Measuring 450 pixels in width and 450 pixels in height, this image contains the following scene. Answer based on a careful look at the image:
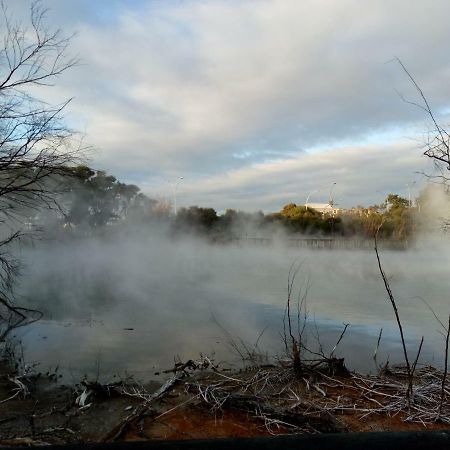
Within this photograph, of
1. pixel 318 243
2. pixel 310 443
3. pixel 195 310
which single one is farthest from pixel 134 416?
pixel 318 243

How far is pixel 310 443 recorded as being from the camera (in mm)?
1514

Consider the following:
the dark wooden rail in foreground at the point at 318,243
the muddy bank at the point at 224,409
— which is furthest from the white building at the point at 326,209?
the muddy bank at the point at 224,409

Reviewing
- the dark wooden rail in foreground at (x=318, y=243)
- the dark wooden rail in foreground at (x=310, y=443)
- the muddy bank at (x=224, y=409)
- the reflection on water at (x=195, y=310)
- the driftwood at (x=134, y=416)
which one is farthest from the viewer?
the dark wooden rail in foreground at (x=318, y=243)

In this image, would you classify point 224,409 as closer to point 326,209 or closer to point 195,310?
point 195,310

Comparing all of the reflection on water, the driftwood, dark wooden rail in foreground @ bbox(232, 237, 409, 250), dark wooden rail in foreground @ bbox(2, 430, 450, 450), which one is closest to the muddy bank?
the driftwood

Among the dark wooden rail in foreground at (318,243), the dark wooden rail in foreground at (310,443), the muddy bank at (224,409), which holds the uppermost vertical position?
the dark wooden rail in foreground at (310,443)

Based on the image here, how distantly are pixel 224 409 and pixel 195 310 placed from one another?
11.0 m

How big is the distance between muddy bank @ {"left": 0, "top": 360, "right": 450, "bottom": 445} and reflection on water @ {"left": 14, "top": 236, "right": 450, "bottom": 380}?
2.26 m

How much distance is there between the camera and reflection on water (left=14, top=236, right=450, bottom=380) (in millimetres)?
11492

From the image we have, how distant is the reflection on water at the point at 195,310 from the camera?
11492 millimetres

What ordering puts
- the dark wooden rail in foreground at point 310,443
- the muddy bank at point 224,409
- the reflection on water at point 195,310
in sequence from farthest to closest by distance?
the reflection on water at point 195,310, the muddy bank at point 224,409, the dark wooden rail in foreground at point 310,443

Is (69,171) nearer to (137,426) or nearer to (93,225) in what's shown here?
(137,426)

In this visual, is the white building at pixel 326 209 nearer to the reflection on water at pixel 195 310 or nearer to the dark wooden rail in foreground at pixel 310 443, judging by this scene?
the reflection on water at pixel 195 310

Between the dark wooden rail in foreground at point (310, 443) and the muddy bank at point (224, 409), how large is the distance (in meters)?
4.37
